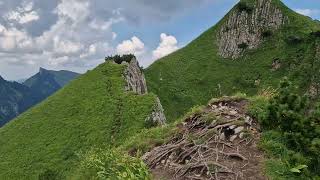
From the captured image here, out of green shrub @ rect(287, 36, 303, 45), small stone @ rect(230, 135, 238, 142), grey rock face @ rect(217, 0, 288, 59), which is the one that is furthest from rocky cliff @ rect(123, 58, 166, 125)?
green shrub @ rect(287, 36, 303, 45)

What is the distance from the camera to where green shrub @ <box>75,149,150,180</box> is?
1891 centimetres

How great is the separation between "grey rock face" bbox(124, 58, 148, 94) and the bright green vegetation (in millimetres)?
73578

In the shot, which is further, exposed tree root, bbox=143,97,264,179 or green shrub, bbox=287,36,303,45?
green shrub, bbox=287,36,303,45

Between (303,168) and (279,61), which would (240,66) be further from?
(303,168)

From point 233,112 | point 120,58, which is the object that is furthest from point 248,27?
point 233,112

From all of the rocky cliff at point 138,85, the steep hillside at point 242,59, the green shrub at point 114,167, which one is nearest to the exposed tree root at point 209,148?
the green shrub at point 114,167

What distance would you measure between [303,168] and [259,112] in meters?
6.06

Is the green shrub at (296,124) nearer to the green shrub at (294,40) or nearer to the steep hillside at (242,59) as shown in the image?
the steep hillside at (242,59)

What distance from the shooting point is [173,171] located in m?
21.1

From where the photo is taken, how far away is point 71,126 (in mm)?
81812

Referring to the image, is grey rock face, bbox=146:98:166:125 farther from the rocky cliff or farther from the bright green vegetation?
the bright green vegetation

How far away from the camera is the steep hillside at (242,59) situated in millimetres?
129625

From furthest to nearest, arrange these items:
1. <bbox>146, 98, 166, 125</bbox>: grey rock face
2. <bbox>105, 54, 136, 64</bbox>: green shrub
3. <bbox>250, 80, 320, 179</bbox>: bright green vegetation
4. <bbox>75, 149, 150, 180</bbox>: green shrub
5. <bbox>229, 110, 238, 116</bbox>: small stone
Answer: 1. <bbox>105, 54, 136, 64</bbox>: green shrub
2. <bbox>146, 98, 166, 125</bbox>: grey rock face
3. <bbox>229, 110, 238, 116</bbox>: small stone
4. <bbox>75, 149, 150, 180</bbox>: green shrub
5. <bbox>250, 80, 320, 179</bbox>: bright green vegetation

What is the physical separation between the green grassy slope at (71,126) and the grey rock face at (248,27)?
62.3 metres
